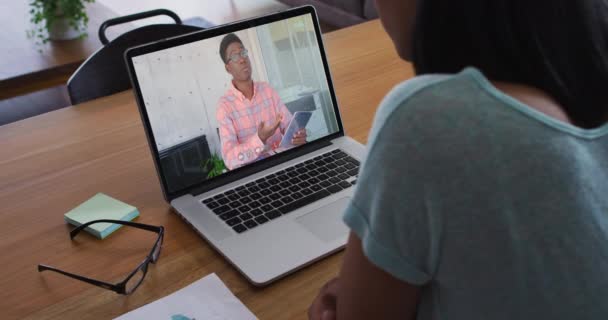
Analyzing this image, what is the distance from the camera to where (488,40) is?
58cm

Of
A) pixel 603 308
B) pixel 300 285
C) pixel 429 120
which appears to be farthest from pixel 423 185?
pixel 300 285

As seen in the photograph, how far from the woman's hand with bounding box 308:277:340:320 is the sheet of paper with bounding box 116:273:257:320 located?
3.8 inches

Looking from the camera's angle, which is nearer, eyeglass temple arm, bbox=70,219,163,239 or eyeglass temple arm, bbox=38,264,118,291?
eyeglass temple arm, bbox=38,264,118,291

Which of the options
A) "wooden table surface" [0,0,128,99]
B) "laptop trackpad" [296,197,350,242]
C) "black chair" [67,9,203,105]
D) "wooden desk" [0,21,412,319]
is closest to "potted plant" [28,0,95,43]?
"wooden table surface" [0,0,128,99]

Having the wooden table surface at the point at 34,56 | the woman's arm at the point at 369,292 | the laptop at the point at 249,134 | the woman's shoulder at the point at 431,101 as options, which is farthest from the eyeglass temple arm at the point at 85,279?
the wooden table surface at the point at 34,56

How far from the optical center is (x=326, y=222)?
104 centimetres

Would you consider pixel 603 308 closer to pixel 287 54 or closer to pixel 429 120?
pixel 429 120

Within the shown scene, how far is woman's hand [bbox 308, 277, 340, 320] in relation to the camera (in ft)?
2.60

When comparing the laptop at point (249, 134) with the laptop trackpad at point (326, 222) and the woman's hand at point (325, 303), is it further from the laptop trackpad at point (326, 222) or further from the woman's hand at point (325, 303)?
the woman's hand at point (325, 303)

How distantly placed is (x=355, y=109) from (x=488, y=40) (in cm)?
83

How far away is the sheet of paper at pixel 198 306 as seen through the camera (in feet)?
2.87

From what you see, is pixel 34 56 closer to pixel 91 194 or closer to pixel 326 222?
pixel 91 194

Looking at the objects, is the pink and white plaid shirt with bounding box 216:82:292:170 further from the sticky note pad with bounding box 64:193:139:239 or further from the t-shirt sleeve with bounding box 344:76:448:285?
the t-shirt sleeve with bounding box 344:76:448:285

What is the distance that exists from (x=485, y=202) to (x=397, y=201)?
72mm
